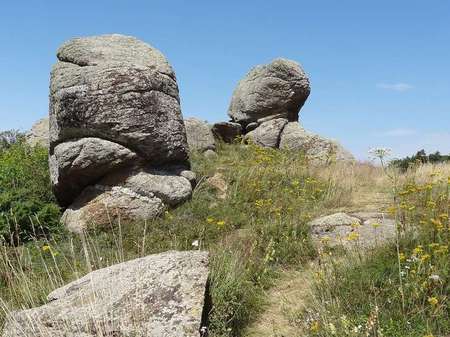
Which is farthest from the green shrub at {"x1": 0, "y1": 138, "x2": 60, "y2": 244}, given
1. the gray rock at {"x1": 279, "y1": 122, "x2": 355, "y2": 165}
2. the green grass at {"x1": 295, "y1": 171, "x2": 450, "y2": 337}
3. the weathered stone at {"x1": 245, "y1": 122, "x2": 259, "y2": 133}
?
the weathered stone at {"x1": 245, "y1": 122, "x2": 259, "y2": 133}

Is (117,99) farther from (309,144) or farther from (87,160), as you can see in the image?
(309,144)

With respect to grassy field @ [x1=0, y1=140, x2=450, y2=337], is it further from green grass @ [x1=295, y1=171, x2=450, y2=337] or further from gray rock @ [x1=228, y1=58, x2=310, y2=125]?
gray rock @ [x1=228, y1=58, x2=310, y2=125]

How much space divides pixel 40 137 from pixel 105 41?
7.90 metres

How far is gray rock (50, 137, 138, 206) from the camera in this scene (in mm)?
9797

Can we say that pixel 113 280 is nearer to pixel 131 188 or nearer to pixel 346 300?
pixel 346 300

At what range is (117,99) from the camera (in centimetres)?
976

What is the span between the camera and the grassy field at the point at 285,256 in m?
4.80

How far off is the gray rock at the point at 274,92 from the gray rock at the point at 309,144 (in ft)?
3.21

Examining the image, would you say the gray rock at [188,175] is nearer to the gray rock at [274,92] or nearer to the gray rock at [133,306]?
the gray rock at [133,306]

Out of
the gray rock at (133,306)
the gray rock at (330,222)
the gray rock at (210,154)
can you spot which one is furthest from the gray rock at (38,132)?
the gray rock at (133,306)

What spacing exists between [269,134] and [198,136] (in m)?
4.07

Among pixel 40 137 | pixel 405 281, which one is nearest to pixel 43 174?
pixel 40 137

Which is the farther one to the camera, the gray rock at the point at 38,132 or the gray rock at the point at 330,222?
the gray rock at the point at 38,132

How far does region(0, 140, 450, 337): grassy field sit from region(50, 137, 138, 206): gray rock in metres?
1.26
